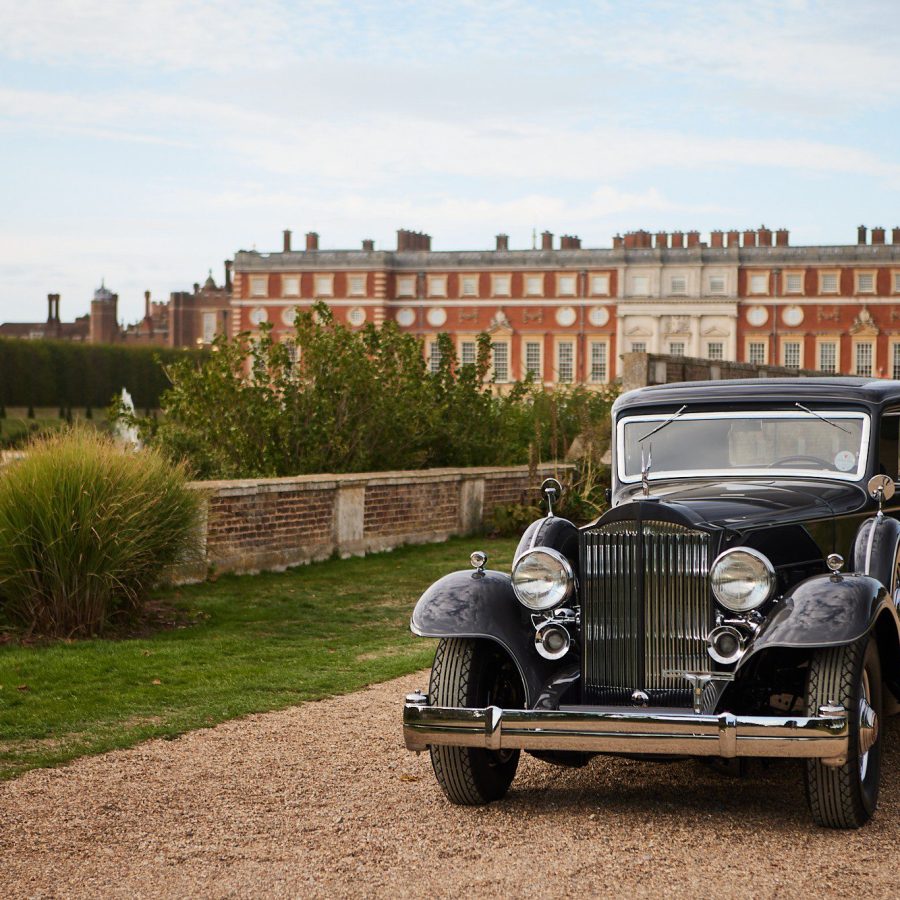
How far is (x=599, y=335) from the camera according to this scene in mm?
92000

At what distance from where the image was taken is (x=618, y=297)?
301 feet

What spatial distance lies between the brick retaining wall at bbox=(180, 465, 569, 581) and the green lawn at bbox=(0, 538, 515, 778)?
1.41 ft

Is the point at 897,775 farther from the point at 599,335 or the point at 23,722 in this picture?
the point at 599,335

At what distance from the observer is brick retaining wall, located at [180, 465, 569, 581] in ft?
45.4

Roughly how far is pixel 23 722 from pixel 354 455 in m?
10.6

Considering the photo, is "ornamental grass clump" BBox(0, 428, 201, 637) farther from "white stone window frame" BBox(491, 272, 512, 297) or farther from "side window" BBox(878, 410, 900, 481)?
"white stone window frame" BBox(491, 272, 512, 297)

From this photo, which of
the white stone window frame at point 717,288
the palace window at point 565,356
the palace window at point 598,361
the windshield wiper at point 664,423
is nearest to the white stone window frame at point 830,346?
the white stone window frame at point 717,288

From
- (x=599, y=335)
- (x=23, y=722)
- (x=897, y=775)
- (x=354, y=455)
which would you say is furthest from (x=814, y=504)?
(x=599, y=335)

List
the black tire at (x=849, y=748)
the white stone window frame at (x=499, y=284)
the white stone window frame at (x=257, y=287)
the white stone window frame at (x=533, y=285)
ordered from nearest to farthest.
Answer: the black tire at (x=849, y=748)
the white stone window frame at (x=533, y=285)
the white stone window frame at (x=499, y=284)
the white stone window frame at (x=257, y=287)

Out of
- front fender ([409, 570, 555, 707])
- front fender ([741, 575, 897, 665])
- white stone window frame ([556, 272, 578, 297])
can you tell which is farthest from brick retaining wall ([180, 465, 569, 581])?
white stone window frame ([556, 272, 578, 297])

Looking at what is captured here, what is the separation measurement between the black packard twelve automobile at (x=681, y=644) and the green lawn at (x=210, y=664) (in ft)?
7.28

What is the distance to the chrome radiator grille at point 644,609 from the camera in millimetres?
5738

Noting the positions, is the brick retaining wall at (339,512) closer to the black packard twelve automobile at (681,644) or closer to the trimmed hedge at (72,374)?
the black packard twelve automobile at (681,644)

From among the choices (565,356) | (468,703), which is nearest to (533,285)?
(565,356)
